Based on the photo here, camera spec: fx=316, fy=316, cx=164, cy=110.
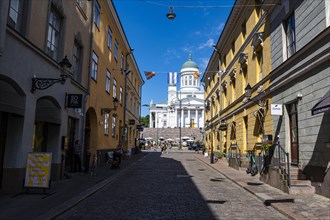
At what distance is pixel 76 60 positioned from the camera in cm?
1545

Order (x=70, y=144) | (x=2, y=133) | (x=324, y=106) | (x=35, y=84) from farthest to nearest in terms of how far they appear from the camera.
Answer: (x=70, y=144)
(x=35, y=84)
(x=2, y=133)
(x=324, y=106)

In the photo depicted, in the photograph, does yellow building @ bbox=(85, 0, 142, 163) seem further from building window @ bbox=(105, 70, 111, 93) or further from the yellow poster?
the yellow poster

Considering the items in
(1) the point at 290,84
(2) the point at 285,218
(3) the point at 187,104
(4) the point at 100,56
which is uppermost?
(3) the point at 187,104

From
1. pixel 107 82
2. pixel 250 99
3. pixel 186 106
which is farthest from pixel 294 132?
pixel 186 106

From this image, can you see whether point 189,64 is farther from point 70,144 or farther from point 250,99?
point 70,144

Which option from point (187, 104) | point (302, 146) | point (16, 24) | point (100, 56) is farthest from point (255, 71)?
point (187, 104)

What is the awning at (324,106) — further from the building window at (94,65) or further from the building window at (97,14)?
the building window at (97,14)

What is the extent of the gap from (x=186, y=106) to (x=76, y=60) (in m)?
82.2

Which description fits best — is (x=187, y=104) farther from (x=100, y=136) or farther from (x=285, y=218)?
(x=285, y=218)

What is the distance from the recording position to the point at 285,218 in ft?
23.5

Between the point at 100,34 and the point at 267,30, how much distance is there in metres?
9.72

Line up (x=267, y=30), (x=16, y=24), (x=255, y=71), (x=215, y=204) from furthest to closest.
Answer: (x=255, y=71) → (x=267, y=30) → (x=16, y=24) → (x=215, y=204)

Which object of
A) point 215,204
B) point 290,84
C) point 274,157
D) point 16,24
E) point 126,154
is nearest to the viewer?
point 215,204

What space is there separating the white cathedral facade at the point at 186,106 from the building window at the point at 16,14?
276ft
